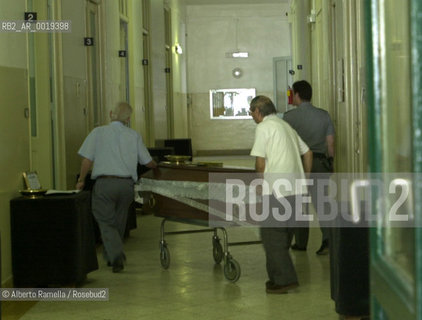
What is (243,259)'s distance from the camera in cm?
793

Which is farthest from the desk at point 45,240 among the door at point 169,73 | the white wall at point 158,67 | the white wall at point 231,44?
the white wall at point 231,44

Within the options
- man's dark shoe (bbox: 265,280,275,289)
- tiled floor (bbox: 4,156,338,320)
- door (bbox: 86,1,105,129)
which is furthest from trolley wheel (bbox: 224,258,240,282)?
door (bbox: 86,1,105,129)

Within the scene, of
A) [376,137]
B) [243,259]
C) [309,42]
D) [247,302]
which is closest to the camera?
[376,137]

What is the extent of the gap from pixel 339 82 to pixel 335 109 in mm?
827

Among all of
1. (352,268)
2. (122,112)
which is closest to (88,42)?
(122,112)

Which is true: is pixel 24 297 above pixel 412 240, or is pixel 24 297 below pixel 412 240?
below

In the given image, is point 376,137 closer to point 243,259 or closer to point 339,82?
point 243,259

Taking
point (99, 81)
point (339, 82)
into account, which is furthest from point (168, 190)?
point (99, 81)

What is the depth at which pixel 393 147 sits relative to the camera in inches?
→ 85.2

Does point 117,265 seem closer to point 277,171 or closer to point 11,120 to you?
point 11,120

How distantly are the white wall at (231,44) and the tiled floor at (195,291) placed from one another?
56.4 ft

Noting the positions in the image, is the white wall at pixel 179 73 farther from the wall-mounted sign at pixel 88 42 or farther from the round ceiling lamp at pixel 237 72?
the wall-mounted sign at pixel 88 42

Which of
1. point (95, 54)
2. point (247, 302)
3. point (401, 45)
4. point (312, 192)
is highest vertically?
A: point (95, 54)

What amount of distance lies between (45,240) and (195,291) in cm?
126
